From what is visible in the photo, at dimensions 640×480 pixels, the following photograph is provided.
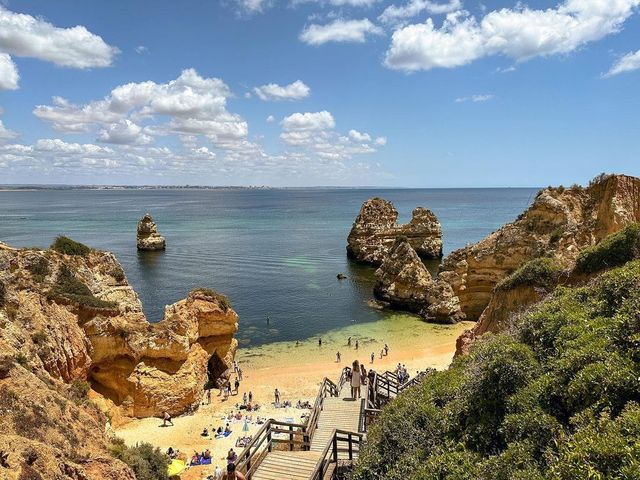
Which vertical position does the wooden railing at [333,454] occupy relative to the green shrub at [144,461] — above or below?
above

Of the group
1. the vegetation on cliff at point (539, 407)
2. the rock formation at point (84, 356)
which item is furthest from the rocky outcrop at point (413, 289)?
the vegetation on cliff at point (539, 407)

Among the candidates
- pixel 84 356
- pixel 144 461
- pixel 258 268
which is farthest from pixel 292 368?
pixel 258 268

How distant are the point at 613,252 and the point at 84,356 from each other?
72.3 feet

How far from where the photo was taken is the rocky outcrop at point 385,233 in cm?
7838

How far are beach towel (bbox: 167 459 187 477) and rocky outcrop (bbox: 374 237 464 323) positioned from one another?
31607mm

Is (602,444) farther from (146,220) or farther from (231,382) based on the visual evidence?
(146,220)

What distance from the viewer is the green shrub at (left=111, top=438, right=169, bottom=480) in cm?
1296

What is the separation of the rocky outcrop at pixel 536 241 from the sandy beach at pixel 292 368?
5.15 m

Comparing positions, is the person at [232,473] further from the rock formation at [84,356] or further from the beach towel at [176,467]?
the beach towel at [176,467]

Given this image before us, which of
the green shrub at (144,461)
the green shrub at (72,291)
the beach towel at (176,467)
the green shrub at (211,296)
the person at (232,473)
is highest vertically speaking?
the green shrub at (72,291)

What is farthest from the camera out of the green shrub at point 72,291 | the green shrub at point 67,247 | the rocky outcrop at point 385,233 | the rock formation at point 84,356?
the rocky outcrop at point 385,233

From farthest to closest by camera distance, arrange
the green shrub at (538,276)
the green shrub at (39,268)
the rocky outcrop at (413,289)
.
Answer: the rocky outcrop at (413,289) < the green shrub at (39,268) < the green shrub at (538,276)

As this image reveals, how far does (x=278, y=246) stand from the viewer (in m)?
93.3

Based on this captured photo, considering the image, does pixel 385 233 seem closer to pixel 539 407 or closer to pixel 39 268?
pixel 39 268
